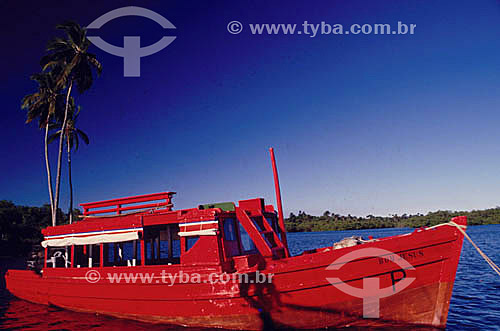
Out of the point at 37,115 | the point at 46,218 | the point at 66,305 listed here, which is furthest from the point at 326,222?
the point at 66,305

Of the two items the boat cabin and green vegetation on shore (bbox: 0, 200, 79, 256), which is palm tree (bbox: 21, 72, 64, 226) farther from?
green vegetation on shore (bbox: 0, 200, 79, 256)

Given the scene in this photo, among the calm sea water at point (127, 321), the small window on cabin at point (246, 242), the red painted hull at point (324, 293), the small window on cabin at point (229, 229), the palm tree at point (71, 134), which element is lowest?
the calm sea water at point (127, 321)

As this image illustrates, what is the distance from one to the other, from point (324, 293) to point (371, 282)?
1196mm

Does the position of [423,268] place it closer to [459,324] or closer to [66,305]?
[459,324]

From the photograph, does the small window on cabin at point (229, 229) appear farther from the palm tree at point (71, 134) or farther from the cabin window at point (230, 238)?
the palm tree at point (71, 134)

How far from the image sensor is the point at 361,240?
8.80 metres

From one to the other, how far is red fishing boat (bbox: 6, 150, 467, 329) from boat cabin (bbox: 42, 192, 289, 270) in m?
0.03

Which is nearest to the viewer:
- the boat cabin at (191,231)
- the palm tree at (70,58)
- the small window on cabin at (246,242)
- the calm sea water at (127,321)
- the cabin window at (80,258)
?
the boat cabin at (191,231)

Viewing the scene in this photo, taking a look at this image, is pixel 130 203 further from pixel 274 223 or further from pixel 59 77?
pixel 59 77

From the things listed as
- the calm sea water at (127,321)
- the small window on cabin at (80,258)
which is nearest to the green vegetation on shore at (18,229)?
the calm sea water at (127,321)

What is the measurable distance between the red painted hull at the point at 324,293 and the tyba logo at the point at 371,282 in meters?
0.08

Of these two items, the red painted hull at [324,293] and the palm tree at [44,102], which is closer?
the red painted hull at [324,293]

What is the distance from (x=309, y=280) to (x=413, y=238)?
2763mm

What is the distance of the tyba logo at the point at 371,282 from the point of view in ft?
24.9
